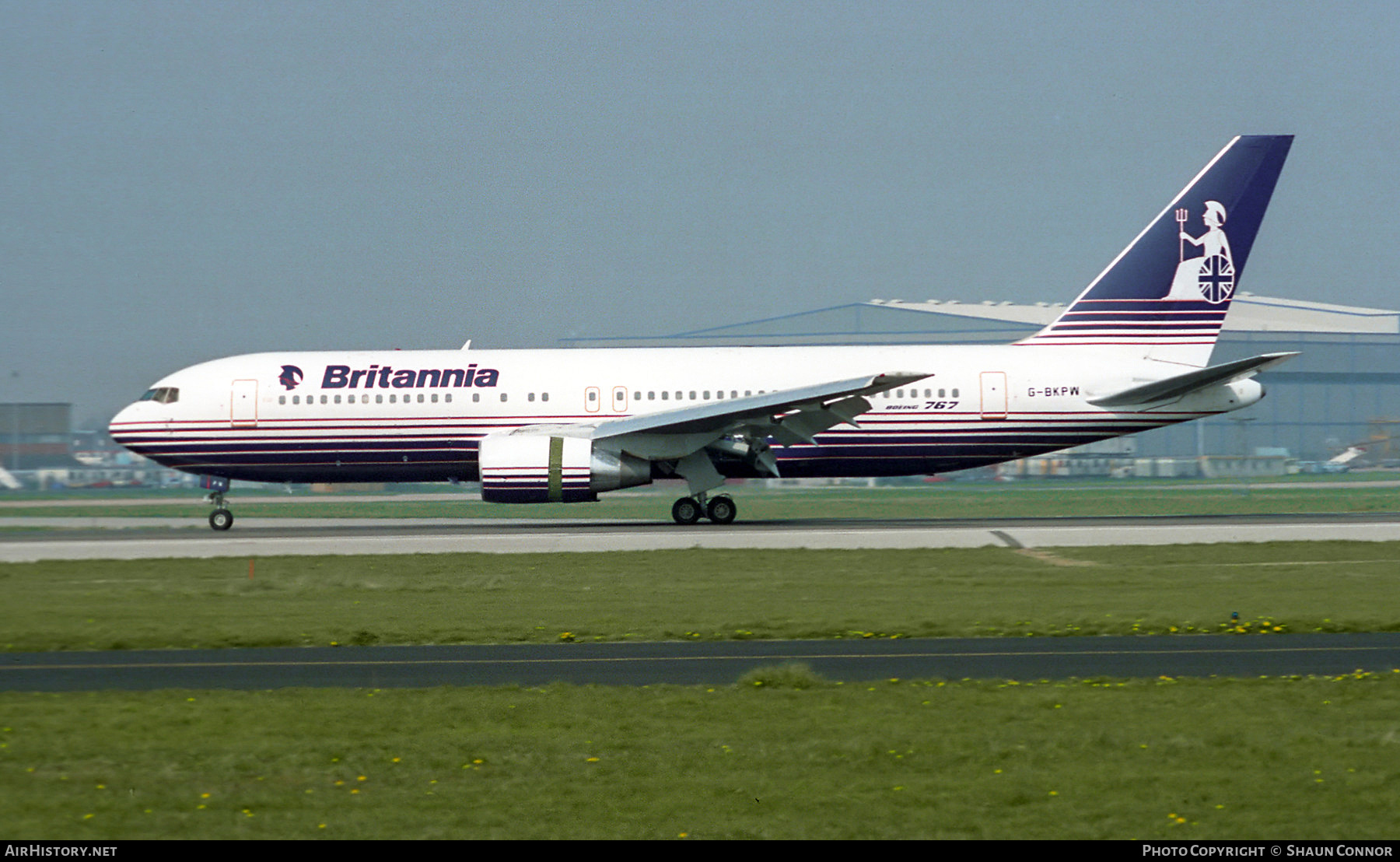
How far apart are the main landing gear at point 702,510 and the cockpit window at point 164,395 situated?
40.5ft

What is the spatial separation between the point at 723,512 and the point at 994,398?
6701mm

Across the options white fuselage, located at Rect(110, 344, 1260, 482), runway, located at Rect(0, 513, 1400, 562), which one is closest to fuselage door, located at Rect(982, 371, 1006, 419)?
white fuselage, located at Rect(110, 344, 1260, 482)

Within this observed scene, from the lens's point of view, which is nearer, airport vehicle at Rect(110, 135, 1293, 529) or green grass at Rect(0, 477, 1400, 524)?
airport vehicle at Rect(110, 135, 1293, 529)

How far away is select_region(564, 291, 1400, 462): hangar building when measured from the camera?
80750mm

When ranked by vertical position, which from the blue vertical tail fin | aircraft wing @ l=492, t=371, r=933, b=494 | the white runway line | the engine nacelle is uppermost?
the blue vertical tail fin

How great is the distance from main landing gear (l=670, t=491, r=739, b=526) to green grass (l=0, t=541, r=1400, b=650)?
6299mm

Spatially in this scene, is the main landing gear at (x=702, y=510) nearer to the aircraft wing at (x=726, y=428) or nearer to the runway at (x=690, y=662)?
the aircraft wing at (x=726, y=428)

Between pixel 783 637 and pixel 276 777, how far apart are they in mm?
7631

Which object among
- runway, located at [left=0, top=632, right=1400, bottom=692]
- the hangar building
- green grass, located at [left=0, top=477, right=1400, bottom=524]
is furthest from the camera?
the hangar building

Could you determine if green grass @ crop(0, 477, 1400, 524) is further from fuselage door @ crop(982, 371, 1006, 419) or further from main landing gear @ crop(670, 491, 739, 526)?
fuselage door @ crop(982, 371, 1006, 419)

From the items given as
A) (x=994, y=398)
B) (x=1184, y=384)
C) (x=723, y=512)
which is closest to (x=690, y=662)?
(x=723, y=512)

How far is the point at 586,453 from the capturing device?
29.6 metres

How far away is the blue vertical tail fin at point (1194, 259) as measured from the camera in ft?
108

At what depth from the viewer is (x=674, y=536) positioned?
1119 inches
